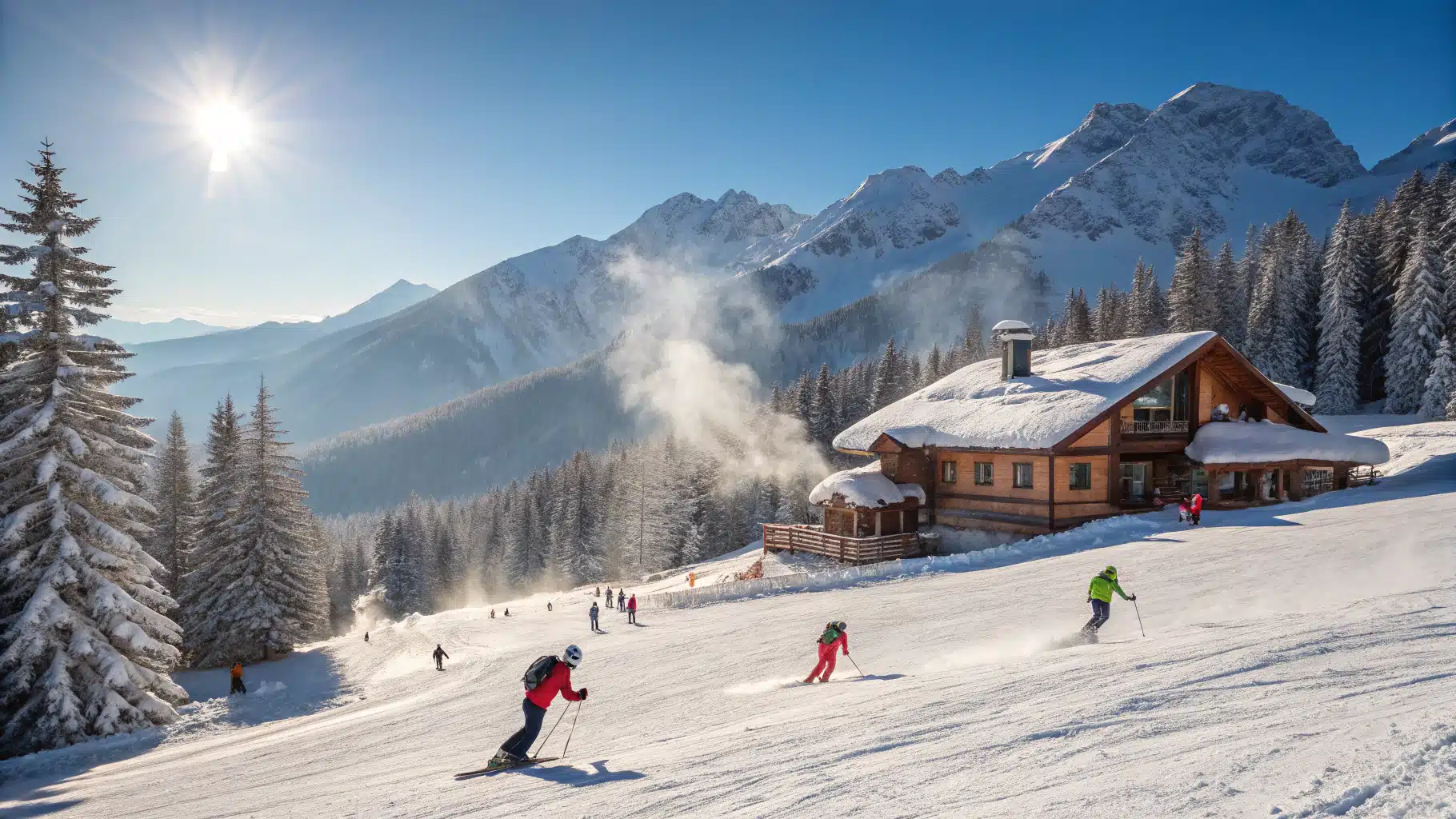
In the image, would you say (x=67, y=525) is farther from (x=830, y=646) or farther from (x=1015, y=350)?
(x=1015, y=350)

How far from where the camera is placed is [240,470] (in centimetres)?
3391

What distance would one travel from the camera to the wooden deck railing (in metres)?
28.6

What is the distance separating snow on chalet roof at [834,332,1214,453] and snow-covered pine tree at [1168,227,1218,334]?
28336mm

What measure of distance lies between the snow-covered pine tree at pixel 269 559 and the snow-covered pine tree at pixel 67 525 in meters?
11.7

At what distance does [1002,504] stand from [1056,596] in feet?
42.4

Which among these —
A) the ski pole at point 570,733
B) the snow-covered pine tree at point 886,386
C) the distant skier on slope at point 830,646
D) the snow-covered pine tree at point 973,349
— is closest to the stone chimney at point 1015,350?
the distant skier on slope at point 830,646

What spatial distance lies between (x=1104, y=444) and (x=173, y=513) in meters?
44.8

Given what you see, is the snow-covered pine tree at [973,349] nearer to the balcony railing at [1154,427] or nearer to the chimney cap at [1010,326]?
the chimney cap at [1010,326]

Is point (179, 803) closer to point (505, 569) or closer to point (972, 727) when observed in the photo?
point (972, 727)

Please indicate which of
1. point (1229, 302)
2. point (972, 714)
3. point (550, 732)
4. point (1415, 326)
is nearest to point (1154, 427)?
point (972, 714)

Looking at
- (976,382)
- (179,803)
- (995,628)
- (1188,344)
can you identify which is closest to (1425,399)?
(1188,344)

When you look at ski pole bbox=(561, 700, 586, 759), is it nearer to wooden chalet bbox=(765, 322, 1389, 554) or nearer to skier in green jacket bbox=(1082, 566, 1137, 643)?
skier in green jacket bbox=(1082, 566, 1137, 643)

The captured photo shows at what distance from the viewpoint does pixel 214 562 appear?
1299 inches

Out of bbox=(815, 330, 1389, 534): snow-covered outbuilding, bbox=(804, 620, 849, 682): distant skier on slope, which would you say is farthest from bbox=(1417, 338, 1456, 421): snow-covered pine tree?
bbox=(804, 620, 849, 682): distant skier on slope
